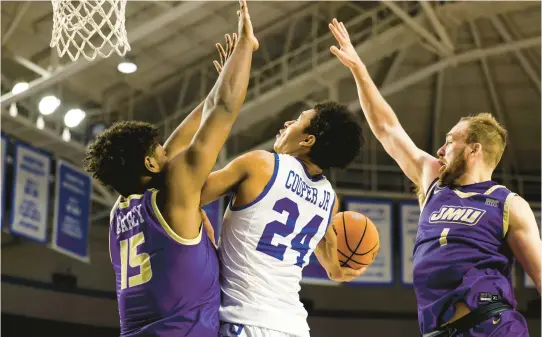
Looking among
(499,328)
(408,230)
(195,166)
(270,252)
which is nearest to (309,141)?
(270,252)

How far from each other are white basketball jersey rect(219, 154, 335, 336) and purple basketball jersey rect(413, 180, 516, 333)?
69cm

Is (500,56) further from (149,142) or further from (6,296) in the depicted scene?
(149,142)

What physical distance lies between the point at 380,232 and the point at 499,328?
10.5 metres

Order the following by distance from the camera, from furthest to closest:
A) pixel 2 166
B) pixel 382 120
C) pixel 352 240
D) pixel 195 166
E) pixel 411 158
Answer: pixel 2 166, pixel 382 120, pixel 411 158, pixel 352 240, pixel 195 166

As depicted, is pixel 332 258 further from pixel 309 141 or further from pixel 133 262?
pixel 133 262

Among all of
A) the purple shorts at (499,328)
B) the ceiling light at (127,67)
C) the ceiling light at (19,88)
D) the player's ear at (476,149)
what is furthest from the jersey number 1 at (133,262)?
the ceiling light at (127,67)

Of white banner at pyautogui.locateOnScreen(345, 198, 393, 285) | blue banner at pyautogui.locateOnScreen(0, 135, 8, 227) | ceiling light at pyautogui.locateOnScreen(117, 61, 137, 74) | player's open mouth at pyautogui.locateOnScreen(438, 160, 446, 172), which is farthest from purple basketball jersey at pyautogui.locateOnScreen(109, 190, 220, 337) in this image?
white banner at pyautogui.locateOnScreen(345, 198, 393, 285)

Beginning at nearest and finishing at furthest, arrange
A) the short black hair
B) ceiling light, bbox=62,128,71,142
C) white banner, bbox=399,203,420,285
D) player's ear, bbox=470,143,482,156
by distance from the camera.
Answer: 1. the short black hair
2. player's ear, bbox=470,143,482,156
3. ceiling light, bbox=62,128,71,142
4. white banner, bbox=399,203,420,285

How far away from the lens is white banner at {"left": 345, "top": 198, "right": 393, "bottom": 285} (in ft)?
46.3

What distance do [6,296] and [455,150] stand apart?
40.1 ft

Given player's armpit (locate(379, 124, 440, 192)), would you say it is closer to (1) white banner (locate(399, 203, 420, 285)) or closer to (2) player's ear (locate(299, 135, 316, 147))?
(2) player's ear (locate(299, 135, 316, 147))

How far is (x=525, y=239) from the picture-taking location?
149 inches

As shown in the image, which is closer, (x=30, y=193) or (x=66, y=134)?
(x=30, y=193)

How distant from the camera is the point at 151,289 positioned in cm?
337
